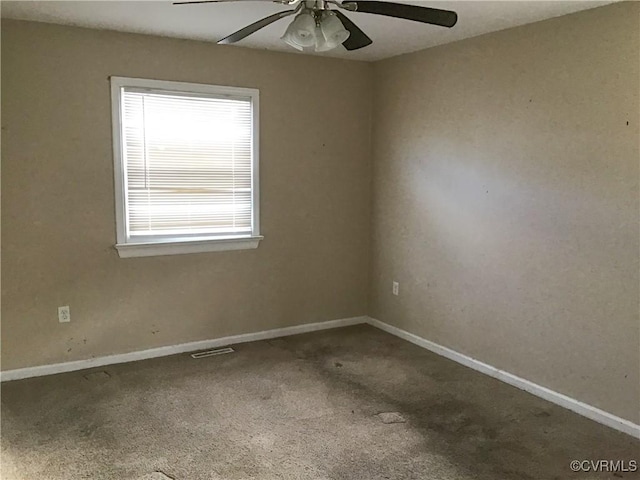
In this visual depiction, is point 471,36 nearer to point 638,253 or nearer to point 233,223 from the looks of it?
point 638,253

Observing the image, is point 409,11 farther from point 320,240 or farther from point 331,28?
point 320,240

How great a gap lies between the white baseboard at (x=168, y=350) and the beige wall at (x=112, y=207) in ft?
0.16

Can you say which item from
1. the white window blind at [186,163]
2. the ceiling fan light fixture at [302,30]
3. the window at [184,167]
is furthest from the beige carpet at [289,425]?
the ceiling fan light fixture at [302,30]

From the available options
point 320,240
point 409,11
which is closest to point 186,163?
point 320,240

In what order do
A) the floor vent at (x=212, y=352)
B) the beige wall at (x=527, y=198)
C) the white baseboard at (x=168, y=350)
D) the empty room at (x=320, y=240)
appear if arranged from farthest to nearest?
the floor vent at (x=212, y=352), the white baseboard at (x=168, y=350), the beige wall at (x=527, y=198), the empty room at (x=320, y=240)

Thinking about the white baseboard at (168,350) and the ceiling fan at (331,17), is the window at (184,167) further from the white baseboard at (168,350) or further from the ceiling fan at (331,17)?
the ceiling fan at (331,17)

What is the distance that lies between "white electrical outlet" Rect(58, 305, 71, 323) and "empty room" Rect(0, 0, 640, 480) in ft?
0.06

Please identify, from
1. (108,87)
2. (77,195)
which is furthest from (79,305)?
(108,87)

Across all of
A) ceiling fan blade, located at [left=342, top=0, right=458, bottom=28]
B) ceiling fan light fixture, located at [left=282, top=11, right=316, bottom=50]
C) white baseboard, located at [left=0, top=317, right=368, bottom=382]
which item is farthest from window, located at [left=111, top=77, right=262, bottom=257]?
ceiling fan blade, located at [left=342, top=0, right=458, bottom=28]

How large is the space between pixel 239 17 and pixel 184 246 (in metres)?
1.67

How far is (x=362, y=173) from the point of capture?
4.75 metres

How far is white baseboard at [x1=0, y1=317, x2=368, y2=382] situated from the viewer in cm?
360

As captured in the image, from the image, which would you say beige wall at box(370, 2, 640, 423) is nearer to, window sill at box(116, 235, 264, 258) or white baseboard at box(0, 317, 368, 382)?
white baseboard at box(0, 317, 368, 382)

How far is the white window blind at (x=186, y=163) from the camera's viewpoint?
3.81 meters
